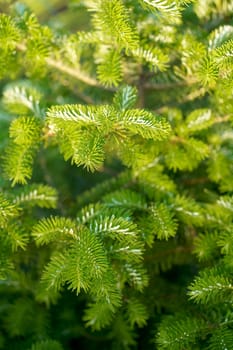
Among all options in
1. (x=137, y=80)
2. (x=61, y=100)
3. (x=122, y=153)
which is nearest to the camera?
(x=122, y=153)

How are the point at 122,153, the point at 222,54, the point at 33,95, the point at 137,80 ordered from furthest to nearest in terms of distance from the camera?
the point at 137,80 → the point at 33,95 → the point at 122,153 → the point at 222,54

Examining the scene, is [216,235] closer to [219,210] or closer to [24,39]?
[219,210]

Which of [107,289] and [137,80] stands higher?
[137,80]

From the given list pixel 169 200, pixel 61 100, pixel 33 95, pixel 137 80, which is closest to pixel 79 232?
pixel 169 200

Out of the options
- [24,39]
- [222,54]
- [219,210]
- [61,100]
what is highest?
[222,54]

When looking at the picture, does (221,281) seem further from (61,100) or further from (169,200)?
(61,100)

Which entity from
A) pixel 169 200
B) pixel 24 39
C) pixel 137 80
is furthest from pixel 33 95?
pixel 169 200

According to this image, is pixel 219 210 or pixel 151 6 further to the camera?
pixel 219 210
